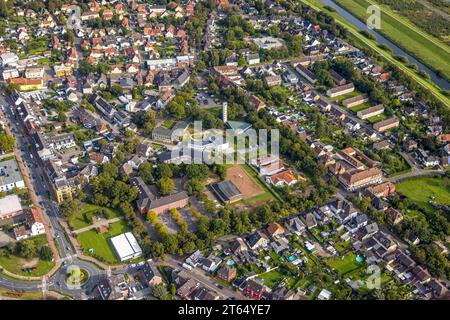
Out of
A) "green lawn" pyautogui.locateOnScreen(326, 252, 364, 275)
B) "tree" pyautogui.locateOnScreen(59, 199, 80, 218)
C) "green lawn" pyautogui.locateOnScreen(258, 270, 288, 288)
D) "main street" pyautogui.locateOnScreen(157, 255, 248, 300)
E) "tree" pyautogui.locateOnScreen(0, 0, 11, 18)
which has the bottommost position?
"green lawn" pyautogui.locateOnScreen(326, 252, 364, 275)

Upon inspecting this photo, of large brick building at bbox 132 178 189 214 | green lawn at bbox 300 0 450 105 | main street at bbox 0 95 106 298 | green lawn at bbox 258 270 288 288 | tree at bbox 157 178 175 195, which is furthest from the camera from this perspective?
green lawn at bbox 300 0 450 105

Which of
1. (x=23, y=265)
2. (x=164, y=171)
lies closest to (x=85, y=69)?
(x=164, y=171)

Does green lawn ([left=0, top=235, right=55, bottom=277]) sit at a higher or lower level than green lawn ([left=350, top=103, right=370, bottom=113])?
higher

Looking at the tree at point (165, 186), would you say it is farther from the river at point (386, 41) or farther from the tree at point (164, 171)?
the river at point (386, 41)

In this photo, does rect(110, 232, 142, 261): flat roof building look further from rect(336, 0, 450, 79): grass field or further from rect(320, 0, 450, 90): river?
rect(336, 0, 450, 79): grass field

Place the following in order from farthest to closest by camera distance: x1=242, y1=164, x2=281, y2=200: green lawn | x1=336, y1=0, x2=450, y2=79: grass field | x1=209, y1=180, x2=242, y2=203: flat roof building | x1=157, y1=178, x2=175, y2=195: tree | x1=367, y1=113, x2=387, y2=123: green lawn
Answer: x1=336, y1=0, x2=450, y2=79: grass field → x1=367, y1=113, x2=387, y2=123: green lawn → x1=242, y1=164, x2=281, y2=200: green lawn → x1=209, y1=180, x2=242, y2=203: flat roof building → x1=157, y1=178, x2=175, y2=195: tree

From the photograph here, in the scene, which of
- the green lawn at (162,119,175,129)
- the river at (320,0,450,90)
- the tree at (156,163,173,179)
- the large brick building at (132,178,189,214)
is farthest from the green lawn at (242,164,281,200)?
the river at (320,0,450,90)

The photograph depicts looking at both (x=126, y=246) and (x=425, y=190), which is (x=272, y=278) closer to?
(x=126, y=246)

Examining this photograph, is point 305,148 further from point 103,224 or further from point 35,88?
point 35,88
